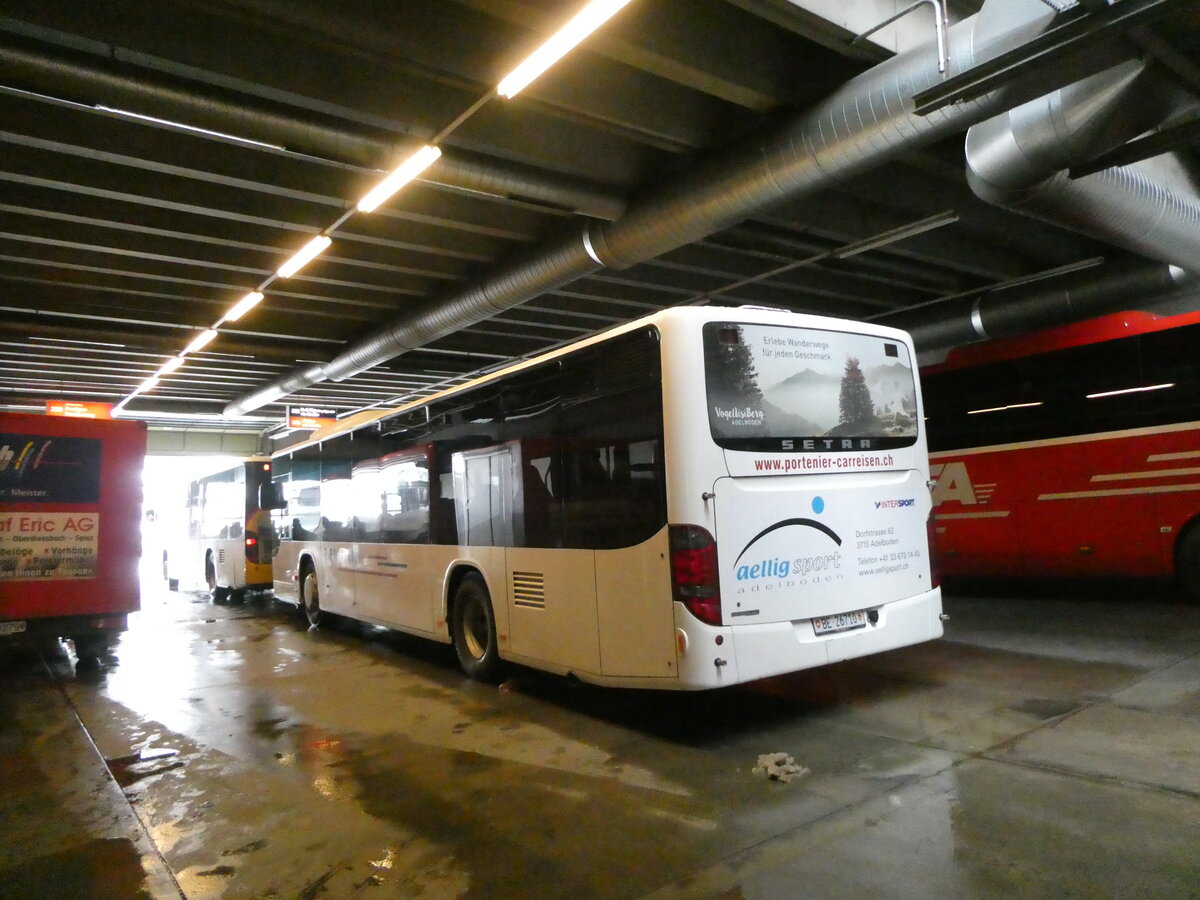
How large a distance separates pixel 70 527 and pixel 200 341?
592 centimetres

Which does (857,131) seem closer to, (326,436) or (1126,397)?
(1126,397)

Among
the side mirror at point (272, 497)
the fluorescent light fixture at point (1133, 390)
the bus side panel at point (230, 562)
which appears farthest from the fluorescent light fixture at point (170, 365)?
the fluorescent light fixture at point (1133, 390)

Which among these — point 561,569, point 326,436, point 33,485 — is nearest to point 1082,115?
point 561,569

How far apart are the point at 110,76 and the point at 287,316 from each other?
823 cm

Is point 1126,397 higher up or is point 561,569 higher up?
point 1126,397

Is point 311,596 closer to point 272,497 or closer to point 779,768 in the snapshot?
point 272,497

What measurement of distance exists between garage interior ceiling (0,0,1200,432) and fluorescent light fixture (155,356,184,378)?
76.9 inches

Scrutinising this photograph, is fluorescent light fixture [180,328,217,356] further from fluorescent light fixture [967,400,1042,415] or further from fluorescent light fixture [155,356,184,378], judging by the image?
fluorescent light fixture [967,400,1042,415]

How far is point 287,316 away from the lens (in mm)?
13766

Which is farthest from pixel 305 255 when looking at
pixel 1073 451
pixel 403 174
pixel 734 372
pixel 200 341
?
pixel 1073 451

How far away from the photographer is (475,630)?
813 centimetres

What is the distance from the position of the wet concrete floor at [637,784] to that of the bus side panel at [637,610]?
592 mm

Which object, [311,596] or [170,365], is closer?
[311,596]

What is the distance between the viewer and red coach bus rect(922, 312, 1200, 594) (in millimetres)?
9000
